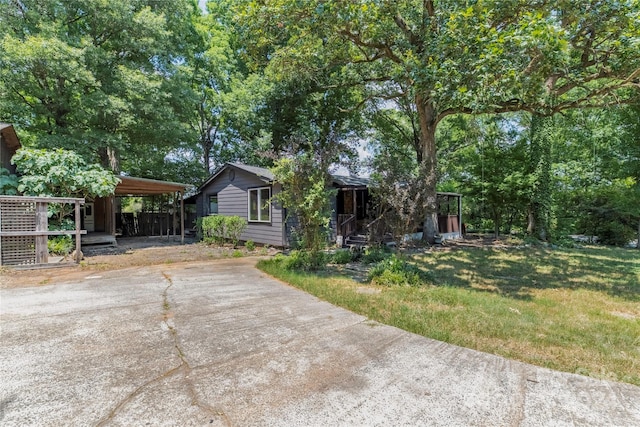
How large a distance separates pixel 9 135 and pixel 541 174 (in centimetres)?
1924

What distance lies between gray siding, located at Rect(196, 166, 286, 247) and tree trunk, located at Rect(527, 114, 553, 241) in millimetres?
11152

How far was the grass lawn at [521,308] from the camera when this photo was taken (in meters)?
2.97

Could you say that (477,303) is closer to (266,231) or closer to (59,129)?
(266,231)

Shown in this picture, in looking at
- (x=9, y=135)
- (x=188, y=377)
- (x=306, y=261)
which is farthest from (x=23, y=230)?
(x=188, y=377)

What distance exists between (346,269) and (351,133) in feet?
42.7

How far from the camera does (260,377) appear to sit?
2.44m

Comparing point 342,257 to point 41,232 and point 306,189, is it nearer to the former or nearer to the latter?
point 306,189

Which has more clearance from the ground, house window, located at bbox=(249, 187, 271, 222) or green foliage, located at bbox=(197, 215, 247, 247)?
house window, located at bbox=(249, 187, 271, 222)

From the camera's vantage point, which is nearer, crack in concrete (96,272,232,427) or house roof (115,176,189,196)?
crack in concrete (96,272,232,427)

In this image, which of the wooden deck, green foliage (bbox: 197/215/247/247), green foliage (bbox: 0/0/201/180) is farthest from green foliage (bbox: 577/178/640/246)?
the wooden deck

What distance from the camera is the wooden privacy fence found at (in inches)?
258

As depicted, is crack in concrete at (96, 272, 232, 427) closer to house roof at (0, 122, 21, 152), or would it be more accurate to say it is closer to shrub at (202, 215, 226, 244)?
shrub at (202, 215, 226, 244)

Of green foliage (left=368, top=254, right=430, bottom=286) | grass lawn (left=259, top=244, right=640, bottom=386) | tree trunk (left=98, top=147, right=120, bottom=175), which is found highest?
tree trunk (left=98, top=147, right=120, bottom=175)

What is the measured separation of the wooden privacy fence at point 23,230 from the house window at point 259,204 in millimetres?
5549
